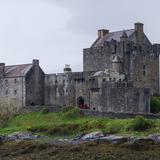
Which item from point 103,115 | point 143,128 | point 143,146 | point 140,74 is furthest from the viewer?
point 140,74

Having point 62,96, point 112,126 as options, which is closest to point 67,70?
point 62,96

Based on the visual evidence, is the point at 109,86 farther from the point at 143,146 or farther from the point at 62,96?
the point at 143,146

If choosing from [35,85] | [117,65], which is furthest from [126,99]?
[35,85]

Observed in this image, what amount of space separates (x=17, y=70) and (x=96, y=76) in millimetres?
12261

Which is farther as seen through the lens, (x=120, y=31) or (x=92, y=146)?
(x=120, y=31)

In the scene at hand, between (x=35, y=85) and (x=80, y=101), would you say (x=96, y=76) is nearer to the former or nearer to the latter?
(x=80, y=101)

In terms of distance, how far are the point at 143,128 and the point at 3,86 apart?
30375mm

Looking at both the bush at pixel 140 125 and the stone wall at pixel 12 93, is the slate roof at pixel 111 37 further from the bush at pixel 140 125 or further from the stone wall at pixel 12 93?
the bush at pixel 140 125

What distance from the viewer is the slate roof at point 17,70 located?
89.2 metres

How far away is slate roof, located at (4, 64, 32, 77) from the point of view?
8919 cm

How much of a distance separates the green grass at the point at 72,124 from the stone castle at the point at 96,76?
19.6 ft

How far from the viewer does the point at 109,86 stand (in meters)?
79.8

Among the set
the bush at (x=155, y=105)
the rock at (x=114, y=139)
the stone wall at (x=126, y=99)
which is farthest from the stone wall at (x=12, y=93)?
the rock at (x=114, y=139)

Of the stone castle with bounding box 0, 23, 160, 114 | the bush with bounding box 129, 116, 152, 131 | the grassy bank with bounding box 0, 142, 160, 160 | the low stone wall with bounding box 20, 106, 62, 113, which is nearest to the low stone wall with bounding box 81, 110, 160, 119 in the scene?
the low stone wall with bounding box 20, 106, 62, 113
